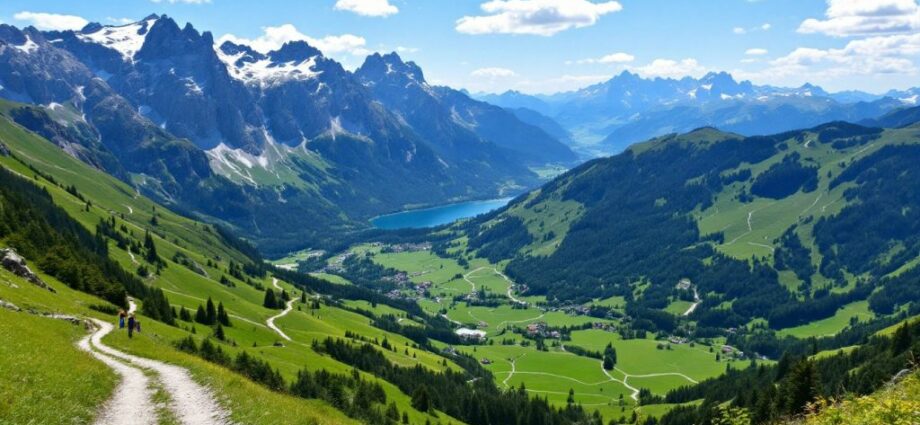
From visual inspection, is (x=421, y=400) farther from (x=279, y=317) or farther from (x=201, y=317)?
(x=279, y=317)

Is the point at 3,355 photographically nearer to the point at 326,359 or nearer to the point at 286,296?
the point at 326,359

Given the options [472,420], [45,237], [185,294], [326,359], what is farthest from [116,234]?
[472,420]

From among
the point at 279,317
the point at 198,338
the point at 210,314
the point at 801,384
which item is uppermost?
the point at 801,384

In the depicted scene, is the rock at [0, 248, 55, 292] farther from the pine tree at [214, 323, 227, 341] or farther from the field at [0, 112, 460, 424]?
the pine tree at [214, 323, 227, 341]

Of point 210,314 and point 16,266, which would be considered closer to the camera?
point 16,266

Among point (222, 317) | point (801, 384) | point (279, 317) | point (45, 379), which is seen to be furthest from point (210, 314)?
point (801, 384)

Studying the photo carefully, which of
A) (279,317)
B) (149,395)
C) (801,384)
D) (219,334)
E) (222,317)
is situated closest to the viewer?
(149,395)

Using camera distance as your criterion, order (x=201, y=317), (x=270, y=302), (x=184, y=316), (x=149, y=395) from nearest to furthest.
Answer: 1. (x=149, y=395)
2. (x=184, y=316)
3. (x=201, y=317)
4. (x=270, y=302)

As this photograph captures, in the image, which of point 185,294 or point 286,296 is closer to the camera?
point 185,294
